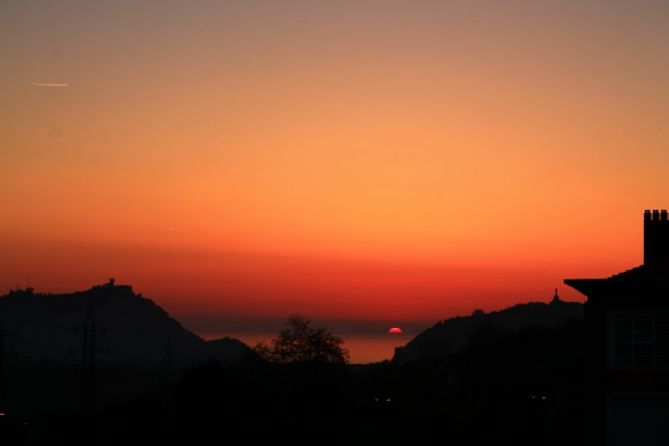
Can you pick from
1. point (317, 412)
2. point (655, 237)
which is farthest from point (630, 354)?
point (317, 412)

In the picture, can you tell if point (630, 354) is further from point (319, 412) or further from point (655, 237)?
point (319, 412)

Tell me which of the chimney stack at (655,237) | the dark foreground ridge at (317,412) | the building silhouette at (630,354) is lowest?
the dark foreground ridge at (317,412)

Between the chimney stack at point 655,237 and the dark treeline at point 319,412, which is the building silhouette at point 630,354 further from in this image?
the dark treeline at point 319,412

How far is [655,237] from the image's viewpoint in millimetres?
38906

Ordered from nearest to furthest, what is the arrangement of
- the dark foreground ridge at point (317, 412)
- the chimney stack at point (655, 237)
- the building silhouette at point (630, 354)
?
the building silhouette at point (630, 354) < the chimney stack at point (655, 237) < the dark foreground ridge at point (317, 412)

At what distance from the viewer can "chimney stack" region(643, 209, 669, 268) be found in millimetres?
38594

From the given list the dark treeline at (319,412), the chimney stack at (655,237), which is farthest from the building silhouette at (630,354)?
the dark treeline at (319,412)

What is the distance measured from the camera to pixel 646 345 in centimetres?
3606

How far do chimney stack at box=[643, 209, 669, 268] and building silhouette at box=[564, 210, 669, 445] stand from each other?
77.3 inches

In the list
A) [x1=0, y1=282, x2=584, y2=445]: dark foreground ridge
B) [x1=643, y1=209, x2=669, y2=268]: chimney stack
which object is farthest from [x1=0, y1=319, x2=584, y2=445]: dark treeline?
[x1=643, y1=209, x2=669, y2=268]: chimney stack

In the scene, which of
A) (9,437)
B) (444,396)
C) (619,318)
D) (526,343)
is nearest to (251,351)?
(444,396)

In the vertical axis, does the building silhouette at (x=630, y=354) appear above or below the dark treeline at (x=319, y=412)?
above

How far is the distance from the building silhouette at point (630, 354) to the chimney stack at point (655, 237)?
196 centimetres

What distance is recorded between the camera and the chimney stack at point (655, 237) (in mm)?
38594
